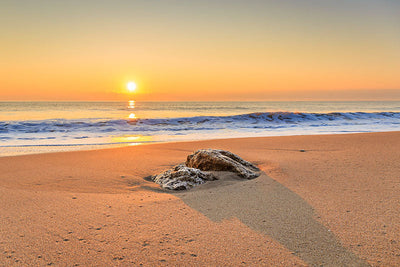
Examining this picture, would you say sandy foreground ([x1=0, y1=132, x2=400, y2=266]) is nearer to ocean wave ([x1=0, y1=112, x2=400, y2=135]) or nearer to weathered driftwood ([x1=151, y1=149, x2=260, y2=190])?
weathered driftwood ([x1=151, y1=149, x2=260, y2=190])

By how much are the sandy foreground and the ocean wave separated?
11.6 meters

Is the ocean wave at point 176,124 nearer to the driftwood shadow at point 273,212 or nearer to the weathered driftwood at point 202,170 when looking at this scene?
the weathered driftwood at point 202,170

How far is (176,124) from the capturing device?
19.8 metres

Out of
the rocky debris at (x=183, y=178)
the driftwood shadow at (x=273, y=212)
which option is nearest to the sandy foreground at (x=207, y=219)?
the driftwood shadow at (x=273, y=212)

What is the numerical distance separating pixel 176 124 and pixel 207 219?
56.3 feet

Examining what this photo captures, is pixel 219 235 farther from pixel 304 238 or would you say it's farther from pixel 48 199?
pixel 48 199

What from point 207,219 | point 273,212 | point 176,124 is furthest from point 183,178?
point 176,124

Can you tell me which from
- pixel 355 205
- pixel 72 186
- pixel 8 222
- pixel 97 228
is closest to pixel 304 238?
pixel 355 205

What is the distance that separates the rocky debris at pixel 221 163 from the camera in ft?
14.4

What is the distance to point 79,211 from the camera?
9.62 feet

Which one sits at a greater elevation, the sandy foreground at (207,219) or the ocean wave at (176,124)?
the sandy foreground at (207,219)

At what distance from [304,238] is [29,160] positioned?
19.6ft

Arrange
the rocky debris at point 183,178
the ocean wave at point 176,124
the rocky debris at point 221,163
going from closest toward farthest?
1. the rocky debris at point 183,178
2. the rocky debris at point 221,163
3. the ocean wave at point 176,124

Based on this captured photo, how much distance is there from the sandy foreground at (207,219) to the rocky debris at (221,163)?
20cm
